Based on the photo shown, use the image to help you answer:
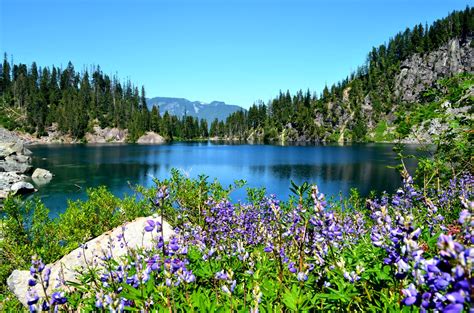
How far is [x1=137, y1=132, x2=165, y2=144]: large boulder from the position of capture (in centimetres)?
16150

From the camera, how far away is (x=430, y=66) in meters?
171

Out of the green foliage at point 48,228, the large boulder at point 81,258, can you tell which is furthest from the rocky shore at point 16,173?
the large boulder at point 81,258

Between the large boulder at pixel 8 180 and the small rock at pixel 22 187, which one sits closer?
the small rock at pixel 22 187

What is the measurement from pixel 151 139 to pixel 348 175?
125717mm

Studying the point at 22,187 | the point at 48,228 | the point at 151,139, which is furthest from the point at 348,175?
the point at 151,139

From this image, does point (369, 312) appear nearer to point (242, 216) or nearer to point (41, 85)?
point (242, 216)

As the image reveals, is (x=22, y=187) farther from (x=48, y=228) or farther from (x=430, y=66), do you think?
(x=430, y=66)

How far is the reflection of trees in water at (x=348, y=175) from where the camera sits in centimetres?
4425

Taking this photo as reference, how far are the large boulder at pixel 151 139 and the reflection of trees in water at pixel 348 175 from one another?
110m

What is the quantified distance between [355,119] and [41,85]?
16817cm

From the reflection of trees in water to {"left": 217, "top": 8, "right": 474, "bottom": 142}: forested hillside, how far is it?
4328 inches

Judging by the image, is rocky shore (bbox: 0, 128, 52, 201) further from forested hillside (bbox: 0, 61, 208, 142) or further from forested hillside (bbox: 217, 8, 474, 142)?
forested hillside (bbox: 217, 8, 474, 142)

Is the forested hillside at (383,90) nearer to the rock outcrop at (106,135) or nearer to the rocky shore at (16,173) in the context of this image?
the rock outcrop at (106,135)

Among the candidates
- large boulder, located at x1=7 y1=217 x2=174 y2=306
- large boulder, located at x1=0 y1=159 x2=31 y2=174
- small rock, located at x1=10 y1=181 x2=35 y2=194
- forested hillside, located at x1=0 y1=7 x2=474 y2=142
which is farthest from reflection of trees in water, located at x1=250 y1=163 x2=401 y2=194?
forested hillside, located at x1=0 y1=7 x2=474 y2=142
